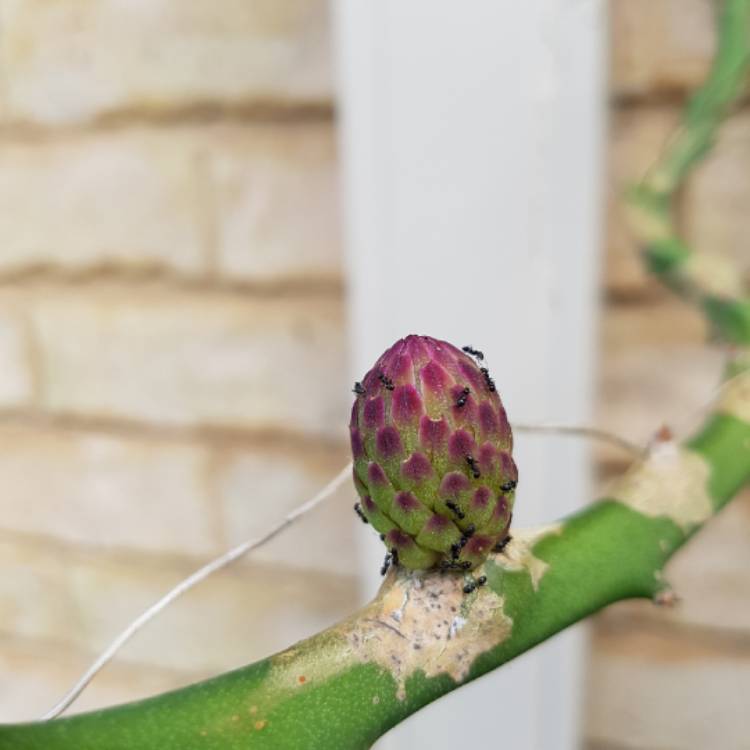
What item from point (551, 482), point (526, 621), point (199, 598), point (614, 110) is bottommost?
point (199, 598)

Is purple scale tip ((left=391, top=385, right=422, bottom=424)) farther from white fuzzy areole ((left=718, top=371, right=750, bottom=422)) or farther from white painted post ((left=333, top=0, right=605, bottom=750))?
white painted post ((left=333, top=0, right=605, bottom=750))

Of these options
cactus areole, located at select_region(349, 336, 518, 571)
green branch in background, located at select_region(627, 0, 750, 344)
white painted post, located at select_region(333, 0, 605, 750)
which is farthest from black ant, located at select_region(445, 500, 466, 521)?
white painted post, located at select_region(333, 0, 605, 750)

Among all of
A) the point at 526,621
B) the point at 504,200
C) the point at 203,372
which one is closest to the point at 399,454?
the point at 526,621

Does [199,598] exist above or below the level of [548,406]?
below

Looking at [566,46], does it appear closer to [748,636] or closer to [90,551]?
[748,636]

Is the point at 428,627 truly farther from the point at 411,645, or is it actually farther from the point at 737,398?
the point at 737,398
